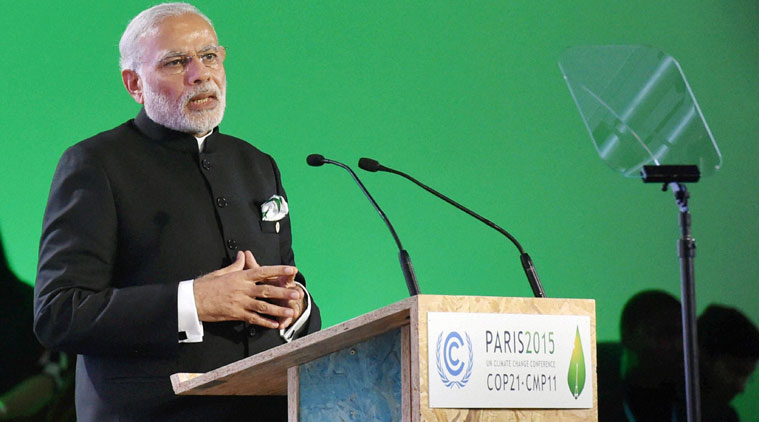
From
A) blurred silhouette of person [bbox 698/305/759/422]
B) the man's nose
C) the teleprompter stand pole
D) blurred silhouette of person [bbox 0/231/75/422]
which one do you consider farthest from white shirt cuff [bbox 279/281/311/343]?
blurred silhouette of person [bbox 698/305/759/422]

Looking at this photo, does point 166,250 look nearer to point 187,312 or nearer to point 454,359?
point 187,312

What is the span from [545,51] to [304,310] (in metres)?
2.34

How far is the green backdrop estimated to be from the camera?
3.27m

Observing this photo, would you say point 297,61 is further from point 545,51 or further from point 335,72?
point 545,51

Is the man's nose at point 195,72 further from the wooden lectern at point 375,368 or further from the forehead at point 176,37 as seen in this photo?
the wooden lectern at point 375,368

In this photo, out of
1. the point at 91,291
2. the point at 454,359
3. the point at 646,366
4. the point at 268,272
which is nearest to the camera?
the point at 454,359

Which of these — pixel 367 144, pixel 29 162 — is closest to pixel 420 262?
pixel 367 144

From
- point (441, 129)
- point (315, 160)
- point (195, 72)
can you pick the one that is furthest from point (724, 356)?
point (195, 72)

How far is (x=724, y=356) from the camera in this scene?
424 cm

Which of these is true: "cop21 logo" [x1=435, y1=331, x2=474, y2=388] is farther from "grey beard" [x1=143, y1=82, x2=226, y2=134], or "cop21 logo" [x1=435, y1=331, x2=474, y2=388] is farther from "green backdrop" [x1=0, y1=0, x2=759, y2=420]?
"green backdrop" [x1=0, y1=0, x2=759, y2=420]

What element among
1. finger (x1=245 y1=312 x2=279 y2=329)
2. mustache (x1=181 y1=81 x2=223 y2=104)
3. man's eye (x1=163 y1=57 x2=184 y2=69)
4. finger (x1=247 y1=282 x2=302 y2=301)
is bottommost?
finger (x1=245 y1=312 x2=279 y2=329)

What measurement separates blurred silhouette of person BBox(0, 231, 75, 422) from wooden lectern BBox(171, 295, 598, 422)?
1.53 meters

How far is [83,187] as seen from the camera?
2076 millimetres

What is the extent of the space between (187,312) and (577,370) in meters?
0.77
